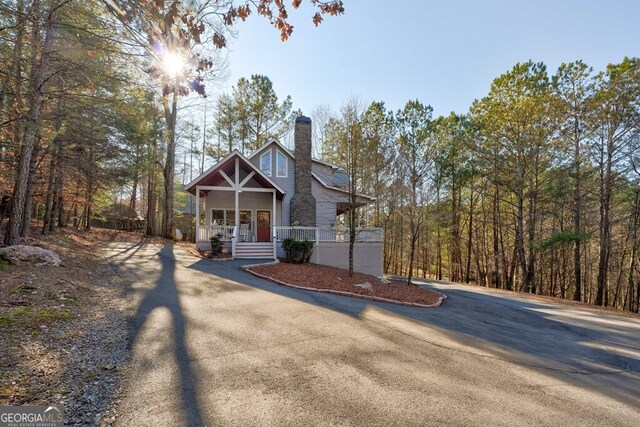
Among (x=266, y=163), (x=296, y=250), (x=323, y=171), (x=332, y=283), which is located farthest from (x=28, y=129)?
(x=323, y=171)

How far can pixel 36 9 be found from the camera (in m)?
5.76

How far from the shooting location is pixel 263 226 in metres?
17.7

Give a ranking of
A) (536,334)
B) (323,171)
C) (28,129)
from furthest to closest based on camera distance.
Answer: (323,171) → (536,334) → (28,129)

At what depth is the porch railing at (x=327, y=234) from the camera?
1462 centimetres

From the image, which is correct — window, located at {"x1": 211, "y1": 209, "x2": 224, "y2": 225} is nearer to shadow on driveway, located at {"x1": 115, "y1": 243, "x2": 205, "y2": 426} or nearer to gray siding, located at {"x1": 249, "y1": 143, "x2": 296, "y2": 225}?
gray siding, located at {"x1": 249, "y1": 143, "x2": 296, "y2": 225}

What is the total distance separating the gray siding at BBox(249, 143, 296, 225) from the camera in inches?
668

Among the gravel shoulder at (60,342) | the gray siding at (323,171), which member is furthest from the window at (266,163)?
the gravel shoulder at (60,342)

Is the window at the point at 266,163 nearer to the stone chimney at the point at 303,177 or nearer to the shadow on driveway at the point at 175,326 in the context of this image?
the stone chimney at the point at 303,177

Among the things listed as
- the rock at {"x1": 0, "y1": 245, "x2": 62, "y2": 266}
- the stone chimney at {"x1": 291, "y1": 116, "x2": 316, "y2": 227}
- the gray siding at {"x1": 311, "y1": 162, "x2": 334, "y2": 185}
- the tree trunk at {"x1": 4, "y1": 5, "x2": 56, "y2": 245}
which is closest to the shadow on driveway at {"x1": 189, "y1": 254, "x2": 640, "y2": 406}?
the rock at {"x1": 0, "y1": 245, "x2": 62, "y2": 266}

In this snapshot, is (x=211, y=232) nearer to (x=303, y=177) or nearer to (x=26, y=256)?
(x=303, y=177)

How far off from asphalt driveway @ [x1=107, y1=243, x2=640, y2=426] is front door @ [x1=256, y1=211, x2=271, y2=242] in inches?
399

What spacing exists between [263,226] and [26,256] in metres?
11.3

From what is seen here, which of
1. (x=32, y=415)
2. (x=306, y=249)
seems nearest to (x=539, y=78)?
(x=306, y=249)

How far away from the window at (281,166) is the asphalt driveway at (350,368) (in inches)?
420
